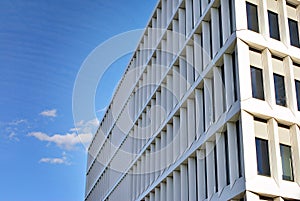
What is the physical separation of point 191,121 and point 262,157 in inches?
279

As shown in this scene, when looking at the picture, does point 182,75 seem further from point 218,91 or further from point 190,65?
point 218,91

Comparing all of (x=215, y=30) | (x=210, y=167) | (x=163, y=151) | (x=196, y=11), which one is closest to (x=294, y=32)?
(x=215, y=30)

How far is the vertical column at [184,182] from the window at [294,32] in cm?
919

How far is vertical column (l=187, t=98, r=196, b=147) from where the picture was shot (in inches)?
1037

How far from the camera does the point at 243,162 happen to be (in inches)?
774

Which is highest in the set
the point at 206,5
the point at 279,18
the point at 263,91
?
the point at 206,5

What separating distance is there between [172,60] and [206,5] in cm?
616

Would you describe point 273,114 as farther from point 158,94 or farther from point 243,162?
point 158,94

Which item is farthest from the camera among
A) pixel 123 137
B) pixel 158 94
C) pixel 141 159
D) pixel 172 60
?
pixel 123 137

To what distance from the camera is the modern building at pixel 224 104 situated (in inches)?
806

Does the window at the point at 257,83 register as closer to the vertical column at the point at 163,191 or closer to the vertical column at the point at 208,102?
the vertical column at the point at 208,102

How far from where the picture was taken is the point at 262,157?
20344 mm

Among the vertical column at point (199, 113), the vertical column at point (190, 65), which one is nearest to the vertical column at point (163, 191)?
the vertical column at point (199, 113)

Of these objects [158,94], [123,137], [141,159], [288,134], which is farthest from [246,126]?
[123,137]
